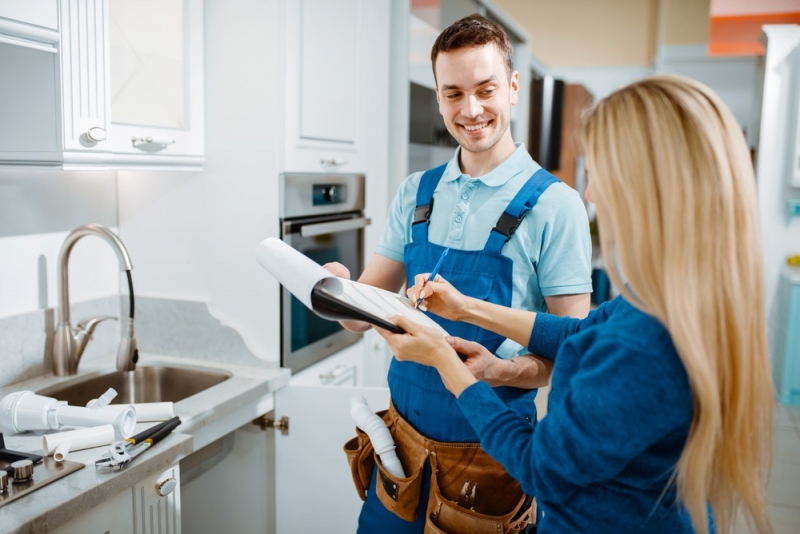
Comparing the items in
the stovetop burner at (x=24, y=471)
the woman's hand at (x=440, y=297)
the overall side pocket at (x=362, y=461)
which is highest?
the woman's hand at (x=440, y=297)

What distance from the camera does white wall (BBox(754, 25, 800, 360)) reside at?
14.7 feet

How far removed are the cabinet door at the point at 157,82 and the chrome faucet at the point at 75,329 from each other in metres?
0.23

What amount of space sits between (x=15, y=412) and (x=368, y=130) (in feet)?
4.57

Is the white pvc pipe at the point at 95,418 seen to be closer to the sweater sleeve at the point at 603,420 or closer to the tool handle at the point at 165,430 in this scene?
the tool handle at the point at 165,430

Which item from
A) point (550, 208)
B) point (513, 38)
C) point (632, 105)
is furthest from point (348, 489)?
point (513, 38)

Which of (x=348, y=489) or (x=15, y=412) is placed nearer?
(x=15, y=412)

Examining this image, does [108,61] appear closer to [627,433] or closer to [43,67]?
[43,67]

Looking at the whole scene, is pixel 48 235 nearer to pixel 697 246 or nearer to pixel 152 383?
pixel 152 383

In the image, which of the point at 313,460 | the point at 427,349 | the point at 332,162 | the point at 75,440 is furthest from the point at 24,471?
the point at 332,162

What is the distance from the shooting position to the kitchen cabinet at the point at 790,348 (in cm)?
425

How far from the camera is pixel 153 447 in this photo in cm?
141

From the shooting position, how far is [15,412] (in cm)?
143

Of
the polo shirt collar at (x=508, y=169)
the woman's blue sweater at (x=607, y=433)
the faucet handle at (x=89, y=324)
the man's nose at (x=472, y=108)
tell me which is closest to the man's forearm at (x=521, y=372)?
the woman's blue sweater at (x=607, y=433)

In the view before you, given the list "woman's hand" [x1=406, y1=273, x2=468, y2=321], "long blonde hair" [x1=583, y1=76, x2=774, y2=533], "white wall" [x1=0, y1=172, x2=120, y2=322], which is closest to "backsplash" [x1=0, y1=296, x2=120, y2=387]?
"white wall" [x1=0, y1=172, x2=120, y2=322]
